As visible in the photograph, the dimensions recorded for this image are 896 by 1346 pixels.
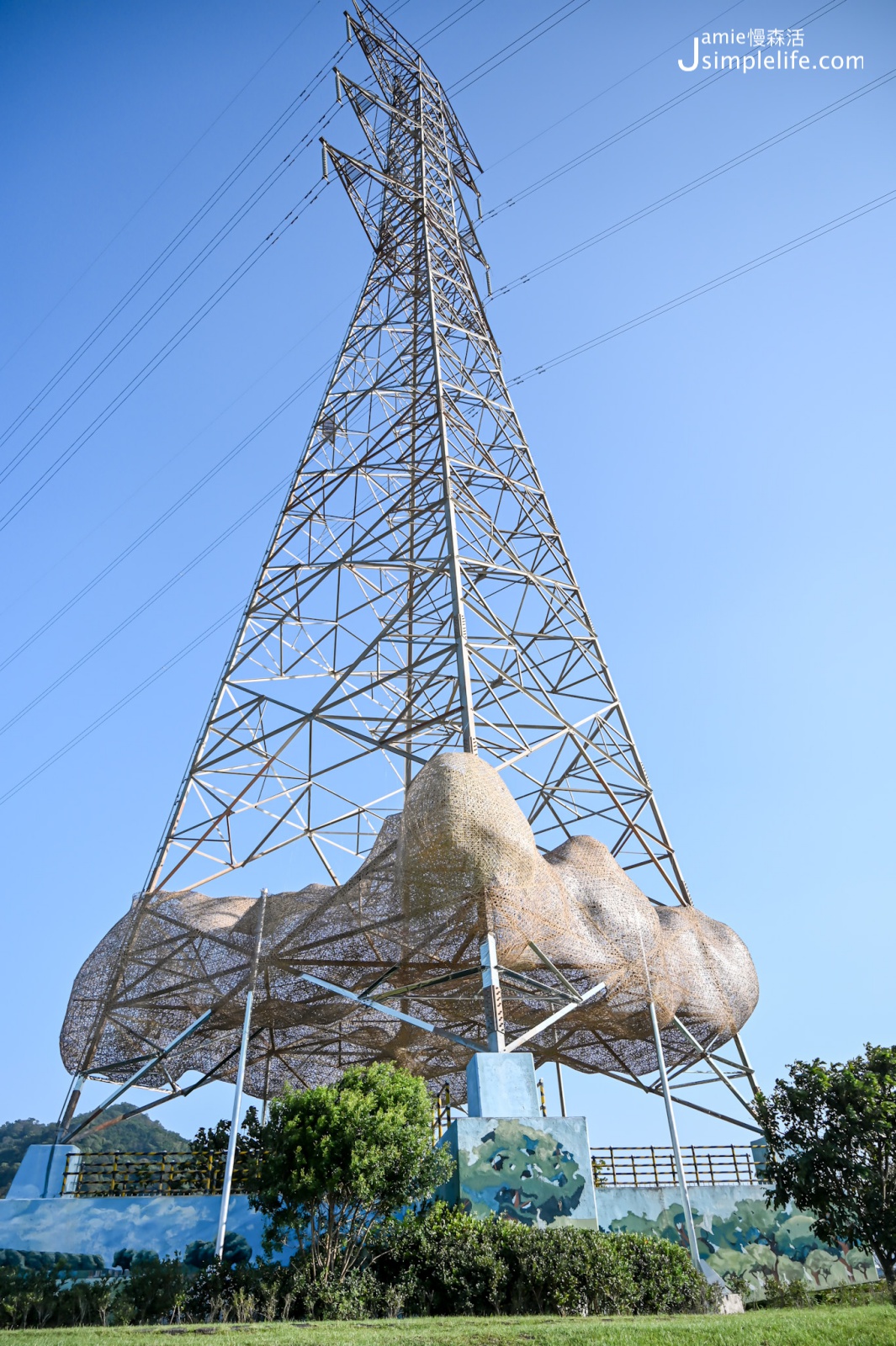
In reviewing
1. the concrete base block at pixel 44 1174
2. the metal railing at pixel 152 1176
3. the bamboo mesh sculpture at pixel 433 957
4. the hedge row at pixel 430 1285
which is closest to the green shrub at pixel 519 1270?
the hedge row at pixel 430 1285

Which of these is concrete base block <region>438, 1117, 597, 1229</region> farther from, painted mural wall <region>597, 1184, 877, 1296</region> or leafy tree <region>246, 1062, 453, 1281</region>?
painted mural wall <region>597, 1184, 877, 1296</region>

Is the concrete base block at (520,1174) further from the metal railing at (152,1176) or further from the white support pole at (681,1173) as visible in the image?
the metal railing at (152,1176)

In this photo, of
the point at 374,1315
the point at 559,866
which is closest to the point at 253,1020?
the point at 559,866

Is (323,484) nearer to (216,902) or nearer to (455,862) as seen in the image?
(216,902)

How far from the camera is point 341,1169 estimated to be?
A: 1600cm

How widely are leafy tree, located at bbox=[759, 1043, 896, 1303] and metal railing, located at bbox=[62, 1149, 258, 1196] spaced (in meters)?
10.7

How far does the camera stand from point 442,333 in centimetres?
3206

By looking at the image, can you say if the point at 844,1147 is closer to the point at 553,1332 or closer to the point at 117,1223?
the point at 553,1332

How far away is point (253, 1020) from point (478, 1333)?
14.0 meters

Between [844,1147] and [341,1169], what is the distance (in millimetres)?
8651

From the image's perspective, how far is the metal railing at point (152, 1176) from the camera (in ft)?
66.3

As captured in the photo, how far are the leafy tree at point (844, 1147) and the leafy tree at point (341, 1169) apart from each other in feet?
20.2

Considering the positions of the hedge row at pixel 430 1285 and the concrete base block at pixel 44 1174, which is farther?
the concrete base block at pixel 44 1174

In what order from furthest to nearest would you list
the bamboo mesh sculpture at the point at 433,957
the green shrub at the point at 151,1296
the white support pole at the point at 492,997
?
1. the bamboo mesh sculpture at the point at 433,957
2. the white support pole at the point at 492,997
3. the green shrub at the point at 151,1296
